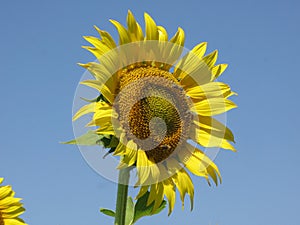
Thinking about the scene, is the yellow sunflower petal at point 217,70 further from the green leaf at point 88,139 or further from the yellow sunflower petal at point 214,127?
the green leaf at point 88,139

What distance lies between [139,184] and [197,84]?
1.22m

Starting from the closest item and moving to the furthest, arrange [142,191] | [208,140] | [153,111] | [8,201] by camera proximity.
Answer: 1. [142,191]
2. [153,111]
3. [208,140]
4. [8,201]

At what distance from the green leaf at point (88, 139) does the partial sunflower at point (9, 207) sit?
358 centimetres

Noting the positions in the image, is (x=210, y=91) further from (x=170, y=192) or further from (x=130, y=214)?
(x=130, y=214)

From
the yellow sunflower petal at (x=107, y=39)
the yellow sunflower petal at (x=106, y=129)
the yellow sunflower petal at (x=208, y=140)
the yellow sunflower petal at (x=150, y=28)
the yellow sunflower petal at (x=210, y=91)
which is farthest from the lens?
the yellow sunflower petal at (x=210, y=91)

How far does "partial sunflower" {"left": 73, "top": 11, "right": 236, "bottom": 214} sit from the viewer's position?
4.15 metres

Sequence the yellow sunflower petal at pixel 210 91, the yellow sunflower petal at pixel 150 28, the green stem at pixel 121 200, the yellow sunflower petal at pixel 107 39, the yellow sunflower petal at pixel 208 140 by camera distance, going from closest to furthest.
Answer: the green stem at pixel 121 200 → the yellow sunflower petal at pixel 107 39 → the yellow sunflower petal at pixel 150 28 → the yellow sunflower petal at pixel 208 140 → the yellow sunflower petal at pixel 210 91

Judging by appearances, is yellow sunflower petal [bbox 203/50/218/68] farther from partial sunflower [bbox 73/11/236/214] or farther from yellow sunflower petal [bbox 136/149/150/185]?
yellow sunflower petal [bbox 136/149/150/185]

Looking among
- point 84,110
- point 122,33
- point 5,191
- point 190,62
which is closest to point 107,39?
point 122,33

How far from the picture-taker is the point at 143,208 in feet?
14.3

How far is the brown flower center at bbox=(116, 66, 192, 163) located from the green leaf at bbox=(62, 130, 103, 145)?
0.32m

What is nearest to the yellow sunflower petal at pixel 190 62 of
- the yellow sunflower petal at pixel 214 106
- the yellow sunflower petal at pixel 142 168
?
the yellow sunflower petal at pixel 214 106

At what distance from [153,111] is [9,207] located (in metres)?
3.53

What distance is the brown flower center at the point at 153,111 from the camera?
14.3ft
